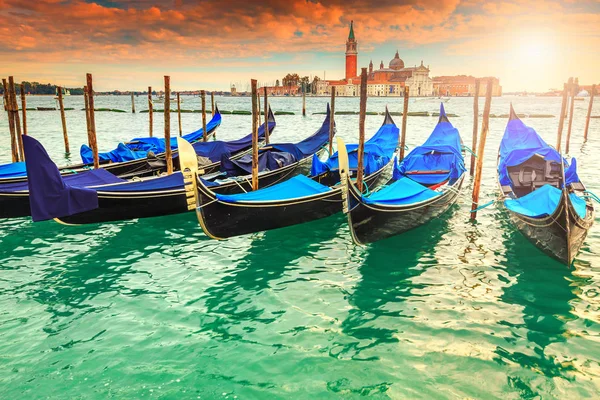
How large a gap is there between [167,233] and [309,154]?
5353mm

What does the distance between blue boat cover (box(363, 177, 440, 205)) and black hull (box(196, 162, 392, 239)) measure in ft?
3.15

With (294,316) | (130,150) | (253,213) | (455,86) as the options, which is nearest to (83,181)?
(253,213)

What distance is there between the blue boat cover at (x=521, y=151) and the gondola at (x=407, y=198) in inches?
32.6

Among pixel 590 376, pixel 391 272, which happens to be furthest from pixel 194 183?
pixel 590 376

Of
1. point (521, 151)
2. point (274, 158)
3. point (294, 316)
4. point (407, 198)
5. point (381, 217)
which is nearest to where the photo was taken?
point (294, 316)

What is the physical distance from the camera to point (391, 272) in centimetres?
575

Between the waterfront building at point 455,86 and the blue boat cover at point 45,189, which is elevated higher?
the waterfront building at point 455,86

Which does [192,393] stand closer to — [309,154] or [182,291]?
[182,291]

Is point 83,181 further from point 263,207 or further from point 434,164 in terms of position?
point 434,164

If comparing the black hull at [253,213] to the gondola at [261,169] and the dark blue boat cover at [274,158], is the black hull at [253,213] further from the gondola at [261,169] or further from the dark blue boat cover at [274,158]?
the dark blue boat cover at [274,158]

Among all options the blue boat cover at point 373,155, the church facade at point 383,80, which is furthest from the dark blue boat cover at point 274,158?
the church facade at point 383,80

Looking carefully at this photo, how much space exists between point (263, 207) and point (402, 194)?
2.17 metres

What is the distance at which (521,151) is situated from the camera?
27.7 feet

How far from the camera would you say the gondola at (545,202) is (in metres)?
5.29
